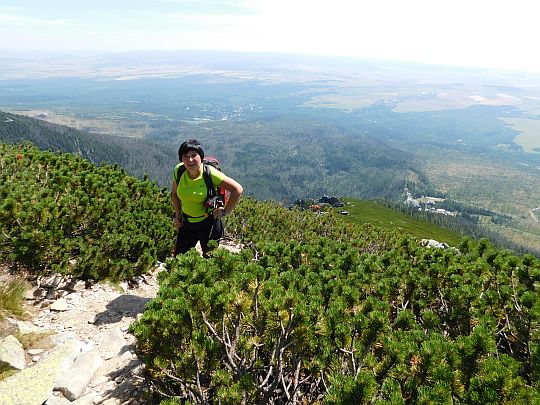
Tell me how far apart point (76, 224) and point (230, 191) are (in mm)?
5084

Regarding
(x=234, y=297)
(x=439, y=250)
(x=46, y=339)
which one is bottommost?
(x=46, y=339)

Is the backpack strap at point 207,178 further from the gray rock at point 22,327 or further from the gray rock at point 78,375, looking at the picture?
the gray rock at point 22,327

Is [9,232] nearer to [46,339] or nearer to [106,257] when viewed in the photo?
[106,257]

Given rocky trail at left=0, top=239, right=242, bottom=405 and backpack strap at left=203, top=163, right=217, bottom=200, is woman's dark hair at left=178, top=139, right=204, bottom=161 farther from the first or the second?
rocky trail at left=0, top=239, right=242, bottom=405

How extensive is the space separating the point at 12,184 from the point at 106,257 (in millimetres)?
3453

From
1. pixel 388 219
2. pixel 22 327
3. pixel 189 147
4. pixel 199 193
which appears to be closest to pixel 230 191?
pixel 199 193

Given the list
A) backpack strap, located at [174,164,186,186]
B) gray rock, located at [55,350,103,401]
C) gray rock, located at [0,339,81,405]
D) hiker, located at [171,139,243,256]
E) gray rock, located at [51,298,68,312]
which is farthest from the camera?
gray rock, located at [51,298,68,312]

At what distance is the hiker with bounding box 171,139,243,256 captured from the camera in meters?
7.82

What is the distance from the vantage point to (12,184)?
398 inches

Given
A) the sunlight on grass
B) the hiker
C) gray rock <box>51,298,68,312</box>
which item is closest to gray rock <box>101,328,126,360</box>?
gray rock <box>51,298,68,312</box>

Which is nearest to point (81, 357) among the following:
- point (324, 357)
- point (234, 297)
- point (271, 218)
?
point (234, 297)

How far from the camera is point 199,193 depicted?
8.12 m

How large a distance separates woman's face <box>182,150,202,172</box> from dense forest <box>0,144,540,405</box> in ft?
7.55

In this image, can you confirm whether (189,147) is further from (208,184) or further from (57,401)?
(57,401)
